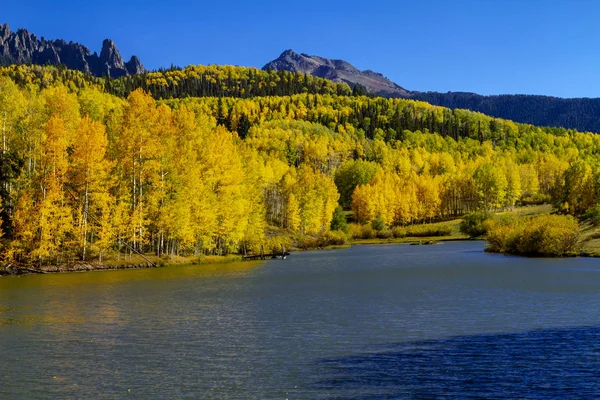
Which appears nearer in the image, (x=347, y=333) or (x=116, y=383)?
(x=116, y=383)

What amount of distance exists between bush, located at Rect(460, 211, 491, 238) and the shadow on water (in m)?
98.4

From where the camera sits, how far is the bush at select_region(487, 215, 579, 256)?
7188 centimetres

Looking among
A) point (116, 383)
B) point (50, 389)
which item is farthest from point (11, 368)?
point (116, 383)

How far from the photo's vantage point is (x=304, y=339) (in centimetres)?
2603

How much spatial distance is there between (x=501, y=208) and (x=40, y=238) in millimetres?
137211

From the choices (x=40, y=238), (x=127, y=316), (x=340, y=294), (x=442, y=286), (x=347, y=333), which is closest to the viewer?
(x=347, y=333)

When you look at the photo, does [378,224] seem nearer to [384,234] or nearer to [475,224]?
[384,234]

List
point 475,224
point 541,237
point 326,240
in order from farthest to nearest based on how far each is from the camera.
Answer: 1. point 475,224
2. point 326,240
3. point 541,237

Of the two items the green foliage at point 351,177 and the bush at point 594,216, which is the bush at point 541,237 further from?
the green foliage at point 351,177

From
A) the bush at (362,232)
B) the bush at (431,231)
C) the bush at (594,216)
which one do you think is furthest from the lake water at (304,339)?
the bush at (431,231)

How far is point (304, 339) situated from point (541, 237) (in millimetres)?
57443

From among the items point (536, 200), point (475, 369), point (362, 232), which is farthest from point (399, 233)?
point (475, 369)

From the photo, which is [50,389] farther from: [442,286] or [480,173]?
[480,173]

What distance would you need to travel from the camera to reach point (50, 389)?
62.1 feet
